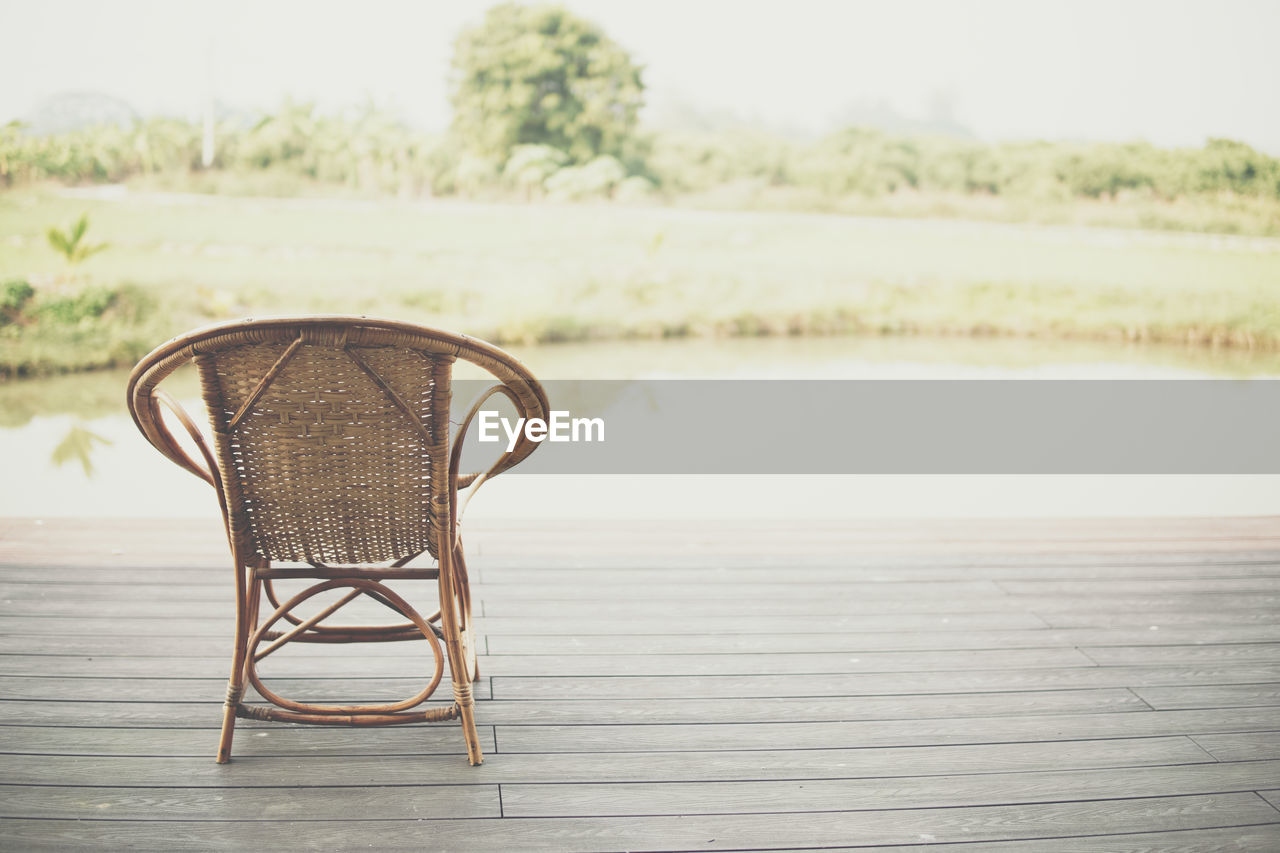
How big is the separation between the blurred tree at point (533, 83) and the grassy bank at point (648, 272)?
509mm

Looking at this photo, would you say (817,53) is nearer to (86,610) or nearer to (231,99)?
(231,99)

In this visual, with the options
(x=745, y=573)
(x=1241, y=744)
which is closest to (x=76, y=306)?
(x=745, y=573)

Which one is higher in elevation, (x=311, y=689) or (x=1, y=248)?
(x=1, y=248)

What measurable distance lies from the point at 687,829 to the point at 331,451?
792 millimetres

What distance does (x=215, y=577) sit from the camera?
8.43ft

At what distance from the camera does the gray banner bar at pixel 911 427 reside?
16.7 ft

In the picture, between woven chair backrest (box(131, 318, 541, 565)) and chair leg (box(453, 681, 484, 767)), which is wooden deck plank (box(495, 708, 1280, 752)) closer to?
chair leg (box(453, 681, 484, 767))

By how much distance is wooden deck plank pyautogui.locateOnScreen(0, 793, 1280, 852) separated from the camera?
1.50m

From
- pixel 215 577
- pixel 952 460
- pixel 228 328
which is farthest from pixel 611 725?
pixel 952 460

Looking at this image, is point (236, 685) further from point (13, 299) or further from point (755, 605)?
point (13, 299)

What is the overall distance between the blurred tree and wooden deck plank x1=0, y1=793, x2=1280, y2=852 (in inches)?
262

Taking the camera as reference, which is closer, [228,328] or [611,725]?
[228,328]

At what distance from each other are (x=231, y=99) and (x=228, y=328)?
21.7 feet

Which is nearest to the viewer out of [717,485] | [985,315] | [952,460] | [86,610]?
[86,610]
